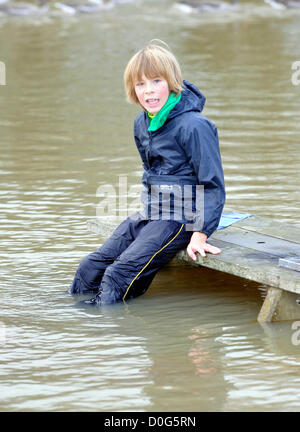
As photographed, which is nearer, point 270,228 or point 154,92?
point 154,92

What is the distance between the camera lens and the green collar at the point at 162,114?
555 centimetres

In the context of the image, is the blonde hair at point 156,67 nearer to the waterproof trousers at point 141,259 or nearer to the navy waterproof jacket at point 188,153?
the navy waterproof jacket at point 188,153

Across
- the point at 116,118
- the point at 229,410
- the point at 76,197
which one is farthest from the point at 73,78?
the point at 229,410

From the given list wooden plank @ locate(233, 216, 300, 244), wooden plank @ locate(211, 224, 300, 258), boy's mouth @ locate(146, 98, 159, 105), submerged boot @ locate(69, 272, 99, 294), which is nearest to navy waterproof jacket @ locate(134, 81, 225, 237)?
boy's mouth @ locate(146, 98, 159, 105)

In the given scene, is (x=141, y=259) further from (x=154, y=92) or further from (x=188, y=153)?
(x=154, y=92)

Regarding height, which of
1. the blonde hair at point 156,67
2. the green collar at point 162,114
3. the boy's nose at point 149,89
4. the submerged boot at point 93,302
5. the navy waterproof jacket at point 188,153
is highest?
the blonde hair at point 156,67

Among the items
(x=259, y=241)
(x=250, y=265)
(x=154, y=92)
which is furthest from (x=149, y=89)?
(x=250, y=265)

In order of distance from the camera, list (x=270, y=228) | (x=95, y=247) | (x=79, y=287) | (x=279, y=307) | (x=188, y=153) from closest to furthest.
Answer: (x=279, y=307)
(x=188, y=153)
(x=79, y=287)
(x=270, y=228)
(x=95, y=247)

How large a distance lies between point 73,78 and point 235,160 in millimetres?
7138

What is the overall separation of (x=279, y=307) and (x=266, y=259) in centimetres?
29

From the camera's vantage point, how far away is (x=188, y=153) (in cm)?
549

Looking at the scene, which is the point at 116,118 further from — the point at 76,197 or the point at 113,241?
the point at 113,241

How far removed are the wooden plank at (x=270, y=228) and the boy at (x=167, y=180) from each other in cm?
51

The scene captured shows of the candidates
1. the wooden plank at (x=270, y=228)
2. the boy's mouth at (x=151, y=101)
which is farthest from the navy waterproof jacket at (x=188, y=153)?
the wooden plank at (x=270, y=228)
